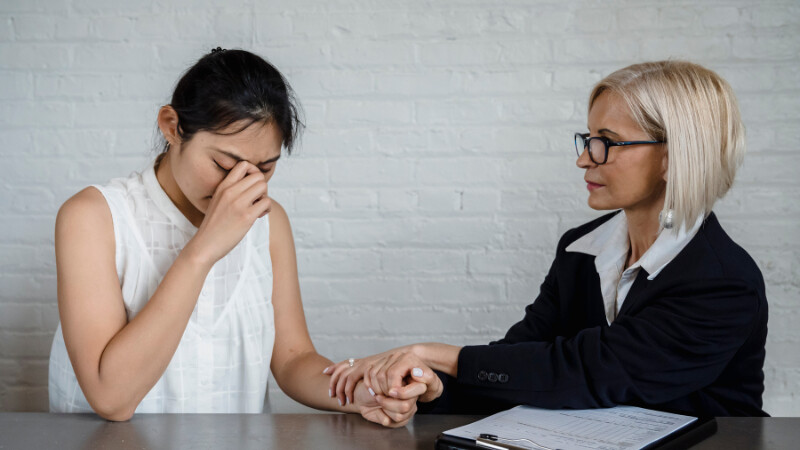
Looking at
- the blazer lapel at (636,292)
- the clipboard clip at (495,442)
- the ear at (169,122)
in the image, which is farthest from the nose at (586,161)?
the ear at (169,122)

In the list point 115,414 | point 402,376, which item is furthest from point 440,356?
point 115,414

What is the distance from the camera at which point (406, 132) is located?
2277 millimetres

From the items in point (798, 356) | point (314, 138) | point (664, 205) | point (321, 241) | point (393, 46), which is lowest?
point (798, 356)

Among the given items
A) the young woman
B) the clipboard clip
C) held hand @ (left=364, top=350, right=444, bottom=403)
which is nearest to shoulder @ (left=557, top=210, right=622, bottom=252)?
held hand @ (left=364, top=350, right=444, bottom=403)

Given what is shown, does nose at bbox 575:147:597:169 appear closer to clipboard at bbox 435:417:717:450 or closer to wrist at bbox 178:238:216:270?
clipboard at bbox 435:417:717:450

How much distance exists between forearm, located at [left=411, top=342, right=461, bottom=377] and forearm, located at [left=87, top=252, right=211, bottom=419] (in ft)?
1.37

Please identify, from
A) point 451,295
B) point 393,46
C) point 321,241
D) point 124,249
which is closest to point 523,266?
point 451,295

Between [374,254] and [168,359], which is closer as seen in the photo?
[168,359]

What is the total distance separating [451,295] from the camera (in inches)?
91.2

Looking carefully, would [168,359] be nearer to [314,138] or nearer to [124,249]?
[124,249]

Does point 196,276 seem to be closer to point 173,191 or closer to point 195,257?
point 195,257

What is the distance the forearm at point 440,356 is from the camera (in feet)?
4.39

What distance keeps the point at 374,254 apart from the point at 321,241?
17cm

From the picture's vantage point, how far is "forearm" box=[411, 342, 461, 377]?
1.34 metres
